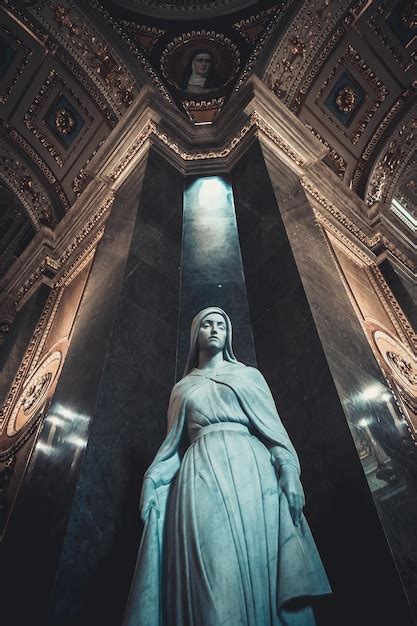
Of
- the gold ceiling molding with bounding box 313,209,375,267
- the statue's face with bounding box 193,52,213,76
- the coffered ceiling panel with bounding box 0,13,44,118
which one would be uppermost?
the statue's face with bounding box 193,52,213,76

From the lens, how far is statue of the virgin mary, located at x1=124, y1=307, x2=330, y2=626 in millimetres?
1723

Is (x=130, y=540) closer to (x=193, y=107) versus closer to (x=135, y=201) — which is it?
(x=135, y=201)

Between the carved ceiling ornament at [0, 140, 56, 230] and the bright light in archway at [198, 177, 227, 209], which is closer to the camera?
the bright light in archway at [198, 177, 227, 209]

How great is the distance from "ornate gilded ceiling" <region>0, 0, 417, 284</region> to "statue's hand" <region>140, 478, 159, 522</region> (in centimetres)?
652

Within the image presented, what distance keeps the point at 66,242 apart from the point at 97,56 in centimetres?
305

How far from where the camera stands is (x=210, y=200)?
19.4ft

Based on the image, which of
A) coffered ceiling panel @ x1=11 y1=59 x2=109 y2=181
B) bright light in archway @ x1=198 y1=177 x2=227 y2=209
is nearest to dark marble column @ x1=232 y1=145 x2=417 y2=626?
bright light in archway @ x1=198 y1=177 x2=227 y2=209

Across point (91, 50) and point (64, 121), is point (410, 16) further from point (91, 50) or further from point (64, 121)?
point (64, 121)

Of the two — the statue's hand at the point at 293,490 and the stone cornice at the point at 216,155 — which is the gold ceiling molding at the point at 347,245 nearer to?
the stone cornice at the point at 216,155

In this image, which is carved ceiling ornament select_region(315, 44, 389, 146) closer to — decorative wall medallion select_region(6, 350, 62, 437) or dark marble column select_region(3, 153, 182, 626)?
dark marble column select_region(3, 153, 182, 626)

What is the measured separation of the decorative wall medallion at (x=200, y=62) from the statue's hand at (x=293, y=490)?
25.6 ft

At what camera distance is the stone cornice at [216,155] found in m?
6.48

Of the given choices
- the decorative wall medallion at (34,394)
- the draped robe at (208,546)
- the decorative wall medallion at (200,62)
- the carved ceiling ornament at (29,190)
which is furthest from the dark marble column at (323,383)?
the carved ceiling ornament at (29,190)

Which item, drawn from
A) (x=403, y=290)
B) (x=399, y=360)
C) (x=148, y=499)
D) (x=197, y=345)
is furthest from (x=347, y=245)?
(x=148, y=499)
